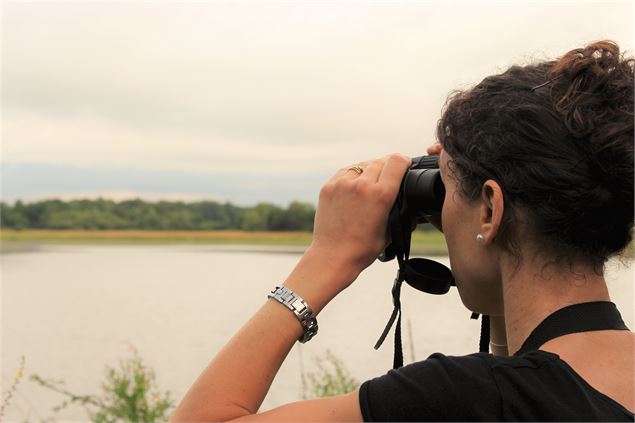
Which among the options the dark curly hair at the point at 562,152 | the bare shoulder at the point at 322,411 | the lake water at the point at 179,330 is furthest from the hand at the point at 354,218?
the lake water at the point at 179,330

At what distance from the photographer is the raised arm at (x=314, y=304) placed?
0.97 m

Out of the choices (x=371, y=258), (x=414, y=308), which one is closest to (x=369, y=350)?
(x=414, y=308)

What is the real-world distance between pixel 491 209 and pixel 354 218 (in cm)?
24

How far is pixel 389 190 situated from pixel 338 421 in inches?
17.1

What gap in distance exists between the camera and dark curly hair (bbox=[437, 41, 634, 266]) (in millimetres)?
954

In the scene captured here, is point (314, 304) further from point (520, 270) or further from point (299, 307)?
point (520, 270)

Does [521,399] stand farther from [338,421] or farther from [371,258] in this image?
[371,258]

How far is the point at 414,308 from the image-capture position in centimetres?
736

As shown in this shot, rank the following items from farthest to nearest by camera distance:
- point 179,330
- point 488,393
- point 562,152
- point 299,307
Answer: point 179,330, point 299,307, point 562,152, point 488,393

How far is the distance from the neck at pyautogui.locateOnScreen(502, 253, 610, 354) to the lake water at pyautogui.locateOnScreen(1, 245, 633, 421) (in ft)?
7.02

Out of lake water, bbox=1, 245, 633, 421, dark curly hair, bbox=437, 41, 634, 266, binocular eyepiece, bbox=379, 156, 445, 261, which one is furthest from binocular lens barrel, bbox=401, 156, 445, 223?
lake water, bbox=1, 245, 633, 421

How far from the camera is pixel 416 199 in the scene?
47.2 inches

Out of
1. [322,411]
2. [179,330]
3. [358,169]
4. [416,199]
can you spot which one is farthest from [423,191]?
[179,330]

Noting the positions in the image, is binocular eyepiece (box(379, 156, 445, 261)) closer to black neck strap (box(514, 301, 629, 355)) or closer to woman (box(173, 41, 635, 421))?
woman (box(173, 41, 635, 421))
